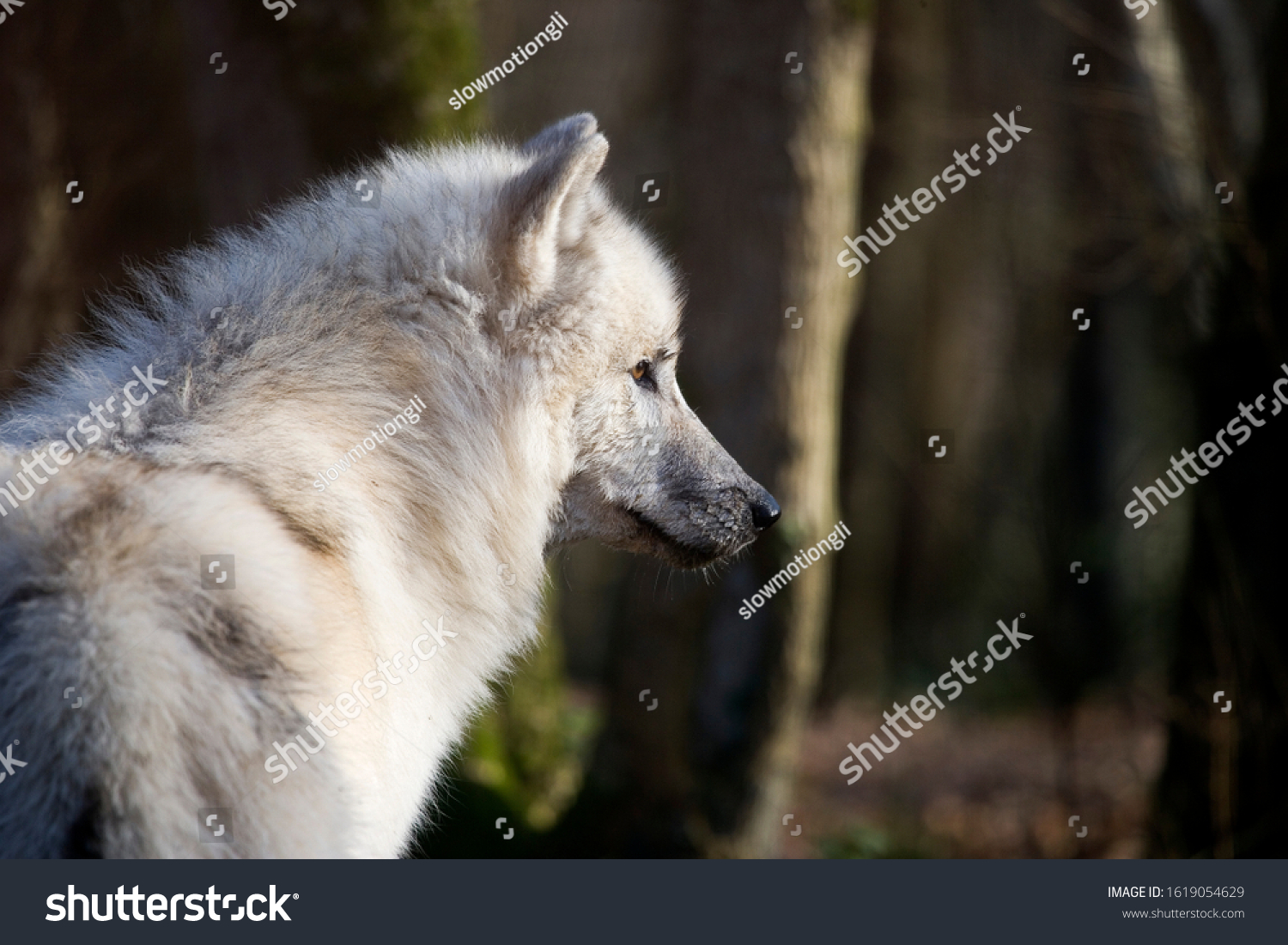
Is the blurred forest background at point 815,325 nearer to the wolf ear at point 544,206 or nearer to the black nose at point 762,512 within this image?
the black nose at point 762,512

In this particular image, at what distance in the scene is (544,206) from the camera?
3.41 metres

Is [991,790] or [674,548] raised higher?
[674,548]

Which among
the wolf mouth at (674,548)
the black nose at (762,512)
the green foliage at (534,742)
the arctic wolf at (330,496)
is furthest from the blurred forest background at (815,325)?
the arctic wolf at (330,496)

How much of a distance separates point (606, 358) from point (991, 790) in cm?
865

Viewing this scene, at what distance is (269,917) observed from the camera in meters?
2.86

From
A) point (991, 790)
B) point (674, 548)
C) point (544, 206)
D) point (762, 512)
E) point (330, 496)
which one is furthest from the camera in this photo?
point (991, 790)

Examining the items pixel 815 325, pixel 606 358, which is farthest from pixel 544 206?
pixel 815 325

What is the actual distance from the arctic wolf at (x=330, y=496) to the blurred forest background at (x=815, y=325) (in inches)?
77.5

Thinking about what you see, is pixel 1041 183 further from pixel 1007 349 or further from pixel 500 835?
pixel 500 835

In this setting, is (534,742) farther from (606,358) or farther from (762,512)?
(606,358)

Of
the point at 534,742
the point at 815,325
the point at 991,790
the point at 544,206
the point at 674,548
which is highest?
the point at 544,206

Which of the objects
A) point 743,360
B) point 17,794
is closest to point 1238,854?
point 743,360

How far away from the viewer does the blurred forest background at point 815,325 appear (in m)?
6.38

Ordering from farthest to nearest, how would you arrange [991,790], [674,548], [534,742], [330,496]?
[991,790], [534,742], [674,548], [330,496]
